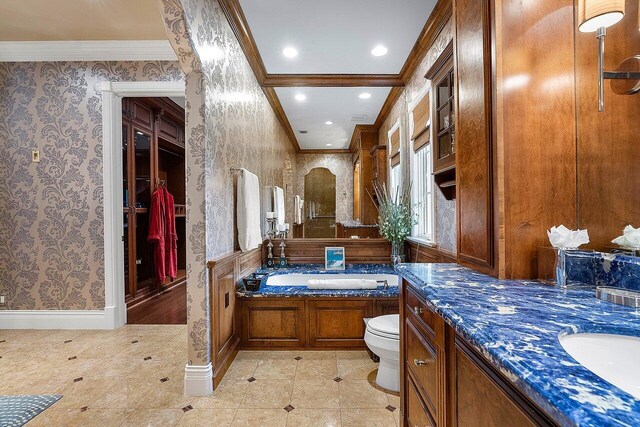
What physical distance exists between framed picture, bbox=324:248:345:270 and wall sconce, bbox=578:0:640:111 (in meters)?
2.76

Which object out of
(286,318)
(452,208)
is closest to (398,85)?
(452,208)

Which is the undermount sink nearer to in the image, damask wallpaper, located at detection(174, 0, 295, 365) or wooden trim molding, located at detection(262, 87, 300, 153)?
damask wallpaper, located at detection(174, 0, 295, 365)

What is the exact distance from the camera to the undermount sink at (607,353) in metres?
0.75

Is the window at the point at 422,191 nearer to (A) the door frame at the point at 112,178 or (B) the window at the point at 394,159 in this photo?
(B) the window at the point at 394,159

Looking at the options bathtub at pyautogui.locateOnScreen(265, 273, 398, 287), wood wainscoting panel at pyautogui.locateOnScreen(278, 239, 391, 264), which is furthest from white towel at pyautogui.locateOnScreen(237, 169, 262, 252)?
wood wainscoting panel at pyautogui.locateOnScreen(278, 239, 391, 264)

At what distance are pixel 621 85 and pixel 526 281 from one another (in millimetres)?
806

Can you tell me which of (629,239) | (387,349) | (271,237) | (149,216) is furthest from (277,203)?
(629,239)

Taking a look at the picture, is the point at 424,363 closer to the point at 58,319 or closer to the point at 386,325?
the point at 386,325

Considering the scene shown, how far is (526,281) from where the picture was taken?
3.96ft

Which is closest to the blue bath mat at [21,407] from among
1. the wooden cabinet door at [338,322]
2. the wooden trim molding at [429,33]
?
the wooden cabinet door at [338,322]

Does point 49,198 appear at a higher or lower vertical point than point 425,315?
higher

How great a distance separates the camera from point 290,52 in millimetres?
3191

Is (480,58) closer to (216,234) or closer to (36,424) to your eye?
(216,234)

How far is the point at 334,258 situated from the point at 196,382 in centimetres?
191
